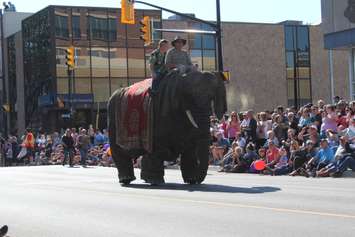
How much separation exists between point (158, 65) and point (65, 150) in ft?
55.6

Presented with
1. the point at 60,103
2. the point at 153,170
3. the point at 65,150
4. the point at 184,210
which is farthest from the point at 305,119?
the point at 60,103

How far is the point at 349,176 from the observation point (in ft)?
59.7

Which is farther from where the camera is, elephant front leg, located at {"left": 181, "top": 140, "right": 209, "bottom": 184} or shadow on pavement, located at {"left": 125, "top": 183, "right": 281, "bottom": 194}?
elephant front leg, located at {"left": 181, "top": 140, "right": 209, "bottom": 184}

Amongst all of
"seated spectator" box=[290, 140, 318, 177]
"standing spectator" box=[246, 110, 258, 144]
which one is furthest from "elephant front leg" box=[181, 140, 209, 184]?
"standing spectator" box=[246, 110, 258, 144]

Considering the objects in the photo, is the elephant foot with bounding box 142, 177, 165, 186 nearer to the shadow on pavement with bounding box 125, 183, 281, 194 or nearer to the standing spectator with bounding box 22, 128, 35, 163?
the shadow on pavement with bounding box 125, 183, 281, 194

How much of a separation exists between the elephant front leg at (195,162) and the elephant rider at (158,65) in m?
1.53

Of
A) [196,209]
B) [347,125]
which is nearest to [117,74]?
[347,125]

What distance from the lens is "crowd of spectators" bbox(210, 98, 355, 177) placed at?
726 inches

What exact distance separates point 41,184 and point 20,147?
70.8ft

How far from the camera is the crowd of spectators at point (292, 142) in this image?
18.4 m

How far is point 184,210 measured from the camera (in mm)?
10883

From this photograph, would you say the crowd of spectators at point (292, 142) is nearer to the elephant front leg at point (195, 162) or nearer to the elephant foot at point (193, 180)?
the elephant foot at point (193, 180)

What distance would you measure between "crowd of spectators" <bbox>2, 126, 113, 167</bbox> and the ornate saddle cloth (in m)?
9.86

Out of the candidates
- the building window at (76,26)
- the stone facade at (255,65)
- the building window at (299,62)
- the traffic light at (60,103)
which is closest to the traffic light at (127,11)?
the traffic light at (60,103)
